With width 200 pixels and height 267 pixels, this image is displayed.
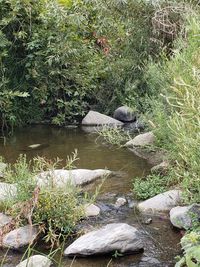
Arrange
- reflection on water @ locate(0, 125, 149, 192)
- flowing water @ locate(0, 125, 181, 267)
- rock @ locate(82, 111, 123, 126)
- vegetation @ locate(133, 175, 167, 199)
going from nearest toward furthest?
flowing water @ locate(0, 125, 181, 267) → vegetation @ locate(133, 175, 167, 199) → reflection on water @ locate(0, 125, 149, 192) → rock @ locate(82, 111, 123, 126)

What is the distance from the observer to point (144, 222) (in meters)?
4.64

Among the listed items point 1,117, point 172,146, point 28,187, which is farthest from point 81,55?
point 28,187

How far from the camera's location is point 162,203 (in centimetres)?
485

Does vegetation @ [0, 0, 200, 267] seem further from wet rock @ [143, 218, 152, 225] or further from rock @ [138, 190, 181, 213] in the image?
wet rock @ [143, 218, 152, 225]

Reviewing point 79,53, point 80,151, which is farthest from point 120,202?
point 79,53

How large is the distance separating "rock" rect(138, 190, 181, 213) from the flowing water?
123 millimetres

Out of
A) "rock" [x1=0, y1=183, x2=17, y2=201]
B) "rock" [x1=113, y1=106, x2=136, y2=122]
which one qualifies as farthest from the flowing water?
"rock" [x1=113, y1=106, x2=136, y2=122]

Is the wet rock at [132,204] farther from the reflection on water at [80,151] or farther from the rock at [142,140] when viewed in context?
the rock at [142,140]

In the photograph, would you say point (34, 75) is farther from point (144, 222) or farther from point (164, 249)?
point (164, 249)

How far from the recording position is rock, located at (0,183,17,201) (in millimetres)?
4508

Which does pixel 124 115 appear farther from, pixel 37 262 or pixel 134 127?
pixel 37 262

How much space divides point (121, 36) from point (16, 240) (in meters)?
5.60

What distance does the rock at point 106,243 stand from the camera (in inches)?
157

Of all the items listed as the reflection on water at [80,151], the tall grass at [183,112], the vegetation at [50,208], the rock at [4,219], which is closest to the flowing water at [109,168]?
the reflection on water at [80,151]
